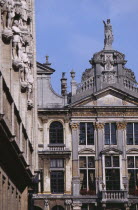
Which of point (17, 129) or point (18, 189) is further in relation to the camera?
point (18, 189)

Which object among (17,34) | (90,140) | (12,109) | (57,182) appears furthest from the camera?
(90,140)

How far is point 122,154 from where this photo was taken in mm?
49469

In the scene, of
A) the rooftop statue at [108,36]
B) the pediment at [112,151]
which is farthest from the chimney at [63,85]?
the pediment at [112,151]

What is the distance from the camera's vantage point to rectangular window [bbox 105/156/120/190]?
4888cm

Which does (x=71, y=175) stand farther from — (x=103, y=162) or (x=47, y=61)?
(x=47, y=61)

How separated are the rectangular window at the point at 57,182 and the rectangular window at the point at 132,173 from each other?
5463 millimetres

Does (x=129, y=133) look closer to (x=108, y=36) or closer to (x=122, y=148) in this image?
(x=122, y=148)

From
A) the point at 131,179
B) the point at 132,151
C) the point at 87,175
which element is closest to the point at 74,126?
the point at 87,175

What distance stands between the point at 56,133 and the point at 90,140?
284 centimetres

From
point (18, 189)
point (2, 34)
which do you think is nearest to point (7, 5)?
point (2, 34)

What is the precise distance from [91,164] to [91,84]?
685 cm

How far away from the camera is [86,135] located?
49.9 meters

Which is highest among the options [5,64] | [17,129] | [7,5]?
[7,5]

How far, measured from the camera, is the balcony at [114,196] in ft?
157
